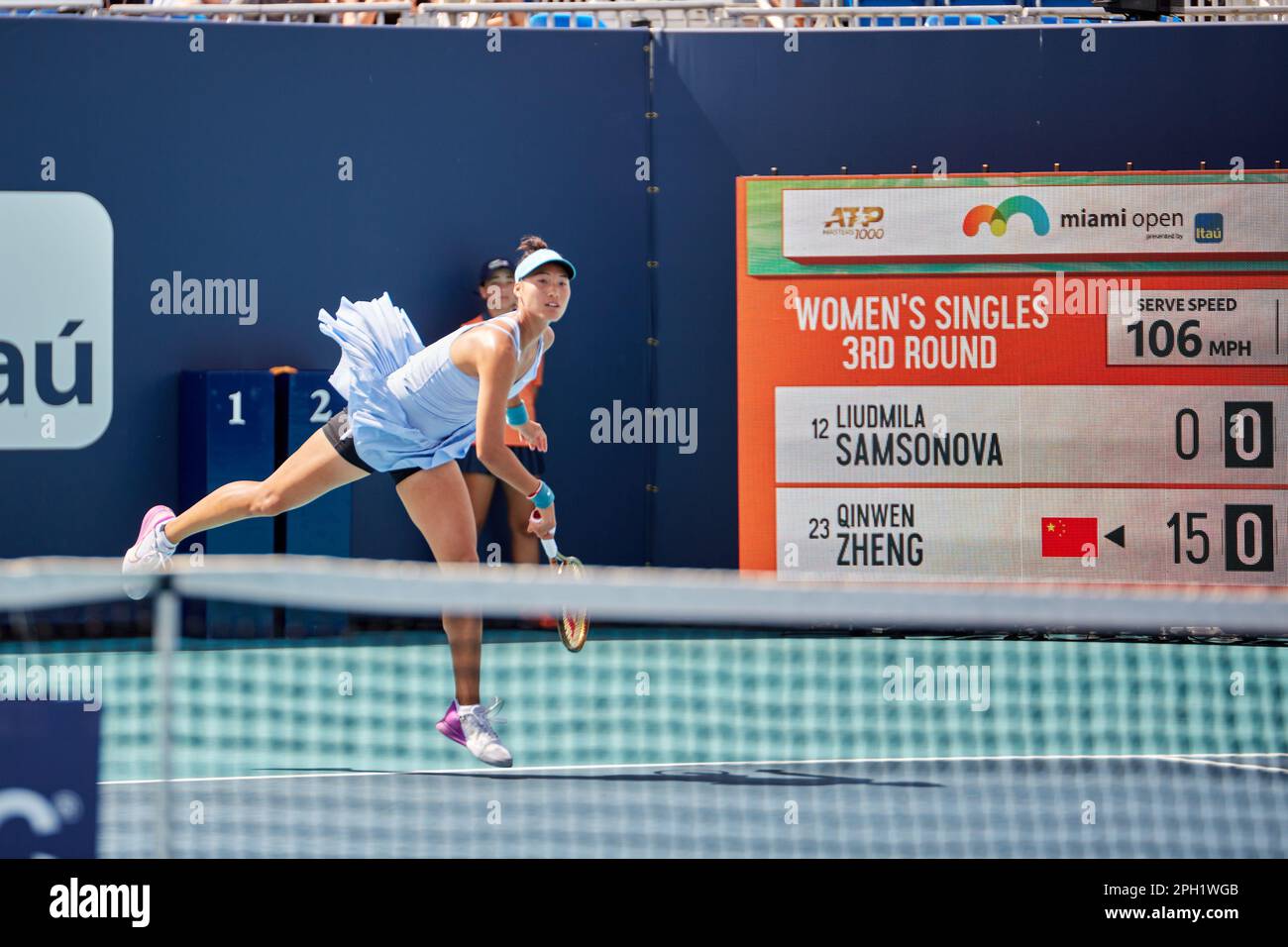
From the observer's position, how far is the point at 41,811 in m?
3.17

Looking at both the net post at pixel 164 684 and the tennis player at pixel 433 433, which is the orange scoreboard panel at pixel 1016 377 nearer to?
the tennis player at pixel 433 433

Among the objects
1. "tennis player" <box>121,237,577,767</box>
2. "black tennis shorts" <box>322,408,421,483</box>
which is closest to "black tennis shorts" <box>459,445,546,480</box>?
"tennis player" <box>121,237,577,767</box>

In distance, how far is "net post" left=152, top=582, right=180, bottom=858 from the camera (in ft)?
10.2

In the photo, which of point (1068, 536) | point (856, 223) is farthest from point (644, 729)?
point (856, 223)

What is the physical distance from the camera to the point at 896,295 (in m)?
9.57

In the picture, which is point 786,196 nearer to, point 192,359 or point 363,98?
point 363,98

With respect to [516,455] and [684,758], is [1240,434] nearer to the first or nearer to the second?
[516,455]

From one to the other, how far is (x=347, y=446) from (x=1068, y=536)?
14.2ft

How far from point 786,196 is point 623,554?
91.1 inches

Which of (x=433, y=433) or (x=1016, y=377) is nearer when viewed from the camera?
(x=433, y=433)

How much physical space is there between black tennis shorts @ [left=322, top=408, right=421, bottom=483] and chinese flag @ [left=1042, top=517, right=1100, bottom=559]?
13.3 ft

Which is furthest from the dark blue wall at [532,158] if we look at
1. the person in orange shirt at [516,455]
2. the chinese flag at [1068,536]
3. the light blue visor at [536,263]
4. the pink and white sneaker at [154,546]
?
the light blue visor at [536,263]

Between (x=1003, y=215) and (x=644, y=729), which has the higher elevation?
(x=1003, y=215)

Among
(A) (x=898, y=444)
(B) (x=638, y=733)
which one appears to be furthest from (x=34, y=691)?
(A) (x=898, y=444)
